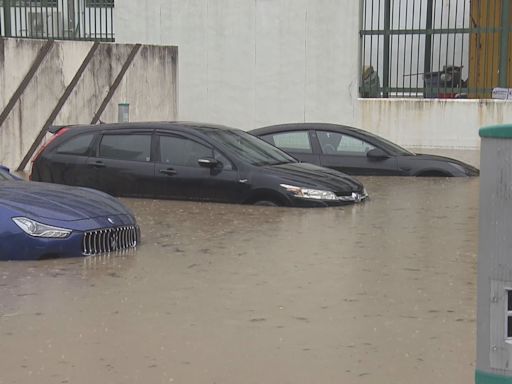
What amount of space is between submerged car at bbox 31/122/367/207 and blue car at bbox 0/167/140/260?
2.98 m

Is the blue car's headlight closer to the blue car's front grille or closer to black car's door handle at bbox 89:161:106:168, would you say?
the blue car's front grille

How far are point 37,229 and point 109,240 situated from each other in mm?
818

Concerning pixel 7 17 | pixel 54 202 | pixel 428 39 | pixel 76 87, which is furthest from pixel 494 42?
pixel 54 202

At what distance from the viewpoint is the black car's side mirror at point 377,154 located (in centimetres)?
1452

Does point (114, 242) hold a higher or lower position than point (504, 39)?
lower

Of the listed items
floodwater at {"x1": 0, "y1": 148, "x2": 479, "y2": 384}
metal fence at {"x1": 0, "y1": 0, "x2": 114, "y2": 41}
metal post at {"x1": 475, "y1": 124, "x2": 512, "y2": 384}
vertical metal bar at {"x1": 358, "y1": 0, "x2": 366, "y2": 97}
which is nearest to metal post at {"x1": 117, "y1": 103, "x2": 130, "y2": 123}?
metal fence at {"x1": 0, "y1": 0, "x2": 114, "y2": 41}

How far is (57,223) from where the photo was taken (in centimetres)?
811

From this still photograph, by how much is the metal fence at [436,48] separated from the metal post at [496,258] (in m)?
16.5

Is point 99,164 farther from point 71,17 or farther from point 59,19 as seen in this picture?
point 59,19

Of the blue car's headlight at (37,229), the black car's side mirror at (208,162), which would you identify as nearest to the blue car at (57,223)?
the blue car's headlight at (37,229)

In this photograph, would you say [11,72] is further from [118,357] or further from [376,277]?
[118,357]

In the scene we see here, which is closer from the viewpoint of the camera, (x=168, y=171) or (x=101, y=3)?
(x=168, y=171)

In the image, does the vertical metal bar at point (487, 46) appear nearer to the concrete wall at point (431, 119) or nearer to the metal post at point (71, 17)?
the concrete wall at point (431, 119)

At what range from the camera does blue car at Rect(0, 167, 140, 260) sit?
26.4 feet
